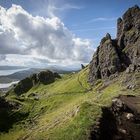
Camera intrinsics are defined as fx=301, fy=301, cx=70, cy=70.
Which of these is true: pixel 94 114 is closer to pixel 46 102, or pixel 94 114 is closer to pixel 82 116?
pixel 82 116

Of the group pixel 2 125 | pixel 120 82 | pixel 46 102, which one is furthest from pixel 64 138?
pixel 120 82

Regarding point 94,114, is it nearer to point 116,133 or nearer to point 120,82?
point 116,133

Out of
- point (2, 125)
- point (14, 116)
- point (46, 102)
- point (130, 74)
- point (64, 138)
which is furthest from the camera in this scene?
point (130, 74)

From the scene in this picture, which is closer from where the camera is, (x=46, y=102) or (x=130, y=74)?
(x=46, y=102)

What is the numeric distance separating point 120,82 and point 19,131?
Result: 10065cm

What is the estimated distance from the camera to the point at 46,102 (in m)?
155

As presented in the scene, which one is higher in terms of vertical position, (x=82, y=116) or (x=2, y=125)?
(x=82, y=116)

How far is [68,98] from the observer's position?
195 m

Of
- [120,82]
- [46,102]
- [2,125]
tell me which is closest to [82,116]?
[2,125]

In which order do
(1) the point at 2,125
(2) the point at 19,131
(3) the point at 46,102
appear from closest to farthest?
(2) the point at 19,131 → (1) the point at 2,125 → (3) the point at 46,102

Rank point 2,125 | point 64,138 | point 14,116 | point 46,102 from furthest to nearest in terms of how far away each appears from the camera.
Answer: point 46,102 < point 14,116 < point 2,125 < point 64,138

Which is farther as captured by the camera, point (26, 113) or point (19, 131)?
point (26, 113)

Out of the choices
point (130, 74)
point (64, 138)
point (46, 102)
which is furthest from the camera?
point (130, 74)

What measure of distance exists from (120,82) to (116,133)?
122 metres
